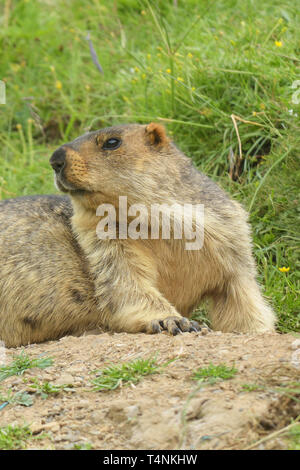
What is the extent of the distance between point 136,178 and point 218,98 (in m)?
2.47

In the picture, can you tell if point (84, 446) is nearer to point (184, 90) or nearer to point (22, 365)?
point (22, 365)

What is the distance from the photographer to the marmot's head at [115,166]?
191 inches

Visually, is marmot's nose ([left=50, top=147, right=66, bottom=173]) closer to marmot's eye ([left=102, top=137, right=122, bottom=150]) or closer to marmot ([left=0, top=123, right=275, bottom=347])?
marmot ([left=0, top=123, right=275, bottom=347])

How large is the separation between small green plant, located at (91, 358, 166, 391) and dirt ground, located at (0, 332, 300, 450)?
0.04 m

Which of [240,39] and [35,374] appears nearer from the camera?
[35,374]

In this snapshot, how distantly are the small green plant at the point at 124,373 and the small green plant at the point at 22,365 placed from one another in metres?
0.46

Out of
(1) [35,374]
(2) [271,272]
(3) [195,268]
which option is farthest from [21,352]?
(2) [271,272]

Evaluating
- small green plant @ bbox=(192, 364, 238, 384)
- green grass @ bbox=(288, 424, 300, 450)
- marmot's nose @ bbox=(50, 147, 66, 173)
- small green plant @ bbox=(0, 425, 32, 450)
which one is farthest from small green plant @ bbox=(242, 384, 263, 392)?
marmot's nose @ bbox=(50, 147, 66, 173)

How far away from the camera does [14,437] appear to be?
11.3 ft

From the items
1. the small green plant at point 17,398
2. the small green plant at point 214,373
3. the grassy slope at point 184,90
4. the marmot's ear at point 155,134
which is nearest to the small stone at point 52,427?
the small green plant at point 17,398

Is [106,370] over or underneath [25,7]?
underneath

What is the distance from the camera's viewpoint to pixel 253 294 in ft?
17.6

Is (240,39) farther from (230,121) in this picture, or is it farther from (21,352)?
(21,352)

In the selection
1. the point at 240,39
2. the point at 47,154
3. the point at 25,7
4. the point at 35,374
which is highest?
the point at 25,7
